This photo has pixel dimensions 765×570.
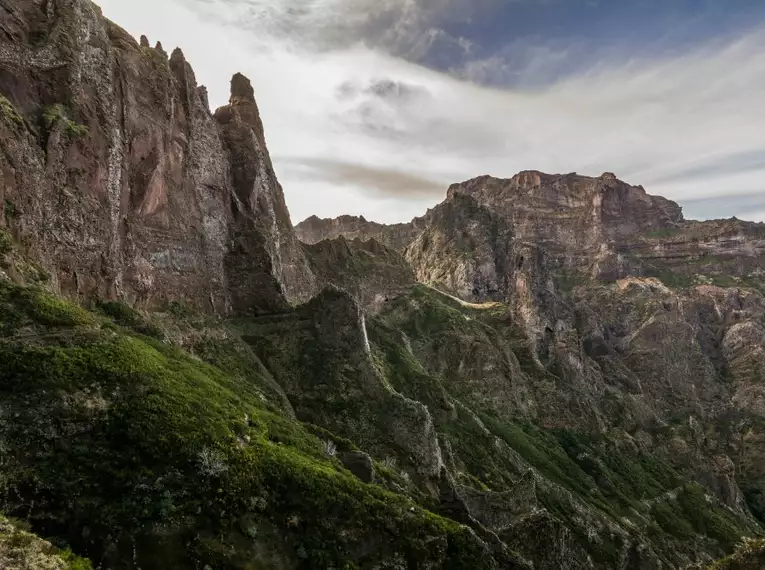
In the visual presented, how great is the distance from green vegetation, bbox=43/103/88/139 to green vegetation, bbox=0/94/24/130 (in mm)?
3575

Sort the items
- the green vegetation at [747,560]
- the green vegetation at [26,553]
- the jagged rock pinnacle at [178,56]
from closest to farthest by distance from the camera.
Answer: the green vegetation at [26,553] → the green vegetation at [747,560] → the jagged rock pinnacle at [178,56]

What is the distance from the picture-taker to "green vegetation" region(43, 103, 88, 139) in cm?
6688

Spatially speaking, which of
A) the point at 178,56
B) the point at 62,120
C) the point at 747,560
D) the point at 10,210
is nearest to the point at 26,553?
the point at 10,210

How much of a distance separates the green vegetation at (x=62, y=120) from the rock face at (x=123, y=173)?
0.51 ft

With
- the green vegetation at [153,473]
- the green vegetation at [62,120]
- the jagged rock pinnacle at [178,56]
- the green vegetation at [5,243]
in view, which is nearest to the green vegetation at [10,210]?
the green vegetation at [5,243]

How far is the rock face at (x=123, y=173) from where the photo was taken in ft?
213

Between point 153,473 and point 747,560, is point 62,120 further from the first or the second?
point 747,560

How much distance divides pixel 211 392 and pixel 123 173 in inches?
1508

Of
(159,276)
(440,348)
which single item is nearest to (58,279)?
(159,276)

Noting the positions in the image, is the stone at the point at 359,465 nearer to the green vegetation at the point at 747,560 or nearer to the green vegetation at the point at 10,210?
the green vegetation at the point at 747,560

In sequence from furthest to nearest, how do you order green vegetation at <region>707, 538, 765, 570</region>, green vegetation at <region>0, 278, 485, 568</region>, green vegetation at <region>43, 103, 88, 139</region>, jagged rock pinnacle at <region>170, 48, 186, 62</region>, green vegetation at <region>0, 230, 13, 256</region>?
jagged rock pinnacle at <region>170, 48, 186, 62</region>
green vegetation at <region>43, 103, 88, 139</region>
green vegetation at <region>0, 230, 13, 256</region>
green vegetation at <region>707, 538, 765, 570</region>
green vegetation at <region>0, 278, 485, 568</region>

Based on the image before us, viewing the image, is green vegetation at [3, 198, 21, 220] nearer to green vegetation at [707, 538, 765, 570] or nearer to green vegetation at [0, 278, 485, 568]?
green vegetation at [0, 278, 485, 568]

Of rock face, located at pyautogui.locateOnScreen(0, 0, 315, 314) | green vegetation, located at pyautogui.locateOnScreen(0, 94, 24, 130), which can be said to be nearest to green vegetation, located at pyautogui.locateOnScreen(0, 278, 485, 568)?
rock face, located at pyautogui.locateOnScreen(0, 0, 315, 314)

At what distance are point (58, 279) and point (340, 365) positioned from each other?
43735 mm
